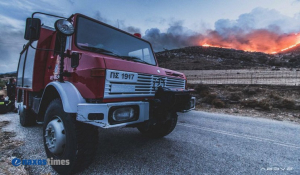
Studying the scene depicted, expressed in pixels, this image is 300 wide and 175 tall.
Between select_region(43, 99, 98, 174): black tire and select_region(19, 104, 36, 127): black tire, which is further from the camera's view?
select_region(19, 104, 36, 127): black tire

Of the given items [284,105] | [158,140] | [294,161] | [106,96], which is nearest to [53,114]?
[106,96]

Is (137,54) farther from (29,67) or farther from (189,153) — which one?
(29,67)

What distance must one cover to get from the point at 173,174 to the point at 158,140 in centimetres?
142

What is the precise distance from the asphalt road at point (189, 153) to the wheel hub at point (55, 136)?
0.40 meters

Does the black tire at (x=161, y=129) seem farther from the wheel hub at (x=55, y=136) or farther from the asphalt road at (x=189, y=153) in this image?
the wheel hub at (x=55, y=136)

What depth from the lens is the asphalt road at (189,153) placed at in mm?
2498

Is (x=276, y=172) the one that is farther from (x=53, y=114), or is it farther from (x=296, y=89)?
(x=296, y=89)

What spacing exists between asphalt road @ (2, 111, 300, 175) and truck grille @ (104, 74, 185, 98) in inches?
44.8

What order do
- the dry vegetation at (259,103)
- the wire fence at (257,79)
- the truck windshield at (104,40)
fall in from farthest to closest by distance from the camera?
the wire fence at (257,79) < the dry vegetation at (259,103) < the truck windshield at (104,40)

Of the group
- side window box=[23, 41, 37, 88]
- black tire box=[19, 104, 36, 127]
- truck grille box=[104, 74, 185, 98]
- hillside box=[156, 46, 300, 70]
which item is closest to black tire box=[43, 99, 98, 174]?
truck grille box=[104, 74, 185, 98]

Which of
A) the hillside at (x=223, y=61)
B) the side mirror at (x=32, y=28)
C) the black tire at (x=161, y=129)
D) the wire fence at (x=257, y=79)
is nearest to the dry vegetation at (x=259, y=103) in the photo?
the wire fence at (x=257, y=79)

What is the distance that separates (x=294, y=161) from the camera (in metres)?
2.93

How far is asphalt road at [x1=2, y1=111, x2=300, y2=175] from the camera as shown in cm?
250

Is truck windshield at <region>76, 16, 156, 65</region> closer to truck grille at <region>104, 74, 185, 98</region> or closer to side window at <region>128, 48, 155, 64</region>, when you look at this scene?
side window at <region>128, 48, 155, 64</region>
